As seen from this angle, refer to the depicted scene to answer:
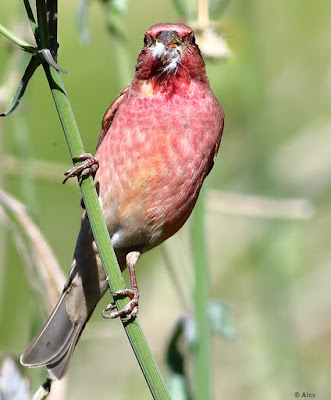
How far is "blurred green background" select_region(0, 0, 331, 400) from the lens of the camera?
13.0ft

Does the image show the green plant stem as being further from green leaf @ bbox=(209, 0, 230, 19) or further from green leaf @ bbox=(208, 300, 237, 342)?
green leaf @ bbox=(209, 0, 230, 19)

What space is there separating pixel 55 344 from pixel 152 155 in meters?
0.78

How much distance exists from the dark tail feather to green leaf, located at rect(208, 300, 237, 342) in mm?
498

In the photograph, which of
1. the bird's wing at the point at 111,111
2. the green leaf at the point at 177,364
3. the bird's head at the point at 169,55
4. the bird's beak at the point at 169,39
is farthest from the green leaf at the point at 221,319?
the bird's beak at the point at 169,39

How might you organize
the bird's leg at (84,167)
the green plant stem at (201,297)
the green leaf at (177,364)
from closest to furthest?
the bird's leg at (84,167) → the green plant stem at (201,297) → the green leaf at (177,364)

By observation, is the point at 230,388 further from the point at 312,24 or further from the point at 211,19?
the point at 312,24

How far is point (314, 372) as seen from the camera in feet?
14.8

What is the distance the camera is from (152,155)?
9.92 feet

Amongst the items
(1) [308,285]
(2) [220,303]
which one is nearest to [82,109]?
(1) [308,285]

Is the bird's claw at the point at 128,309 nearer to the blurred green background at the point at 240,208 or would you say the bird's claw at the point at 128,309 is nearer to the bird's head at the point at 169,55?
the blurred green background at the point at 240,208

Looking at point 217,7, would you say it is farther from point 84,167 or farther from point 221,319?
point 221,319

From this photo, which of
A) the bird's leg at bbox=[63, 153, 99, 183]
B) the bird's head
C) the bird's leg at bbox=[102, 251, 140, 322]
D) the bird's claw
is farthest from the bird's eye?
the bird's claw

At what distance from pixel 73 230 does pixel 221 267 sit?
3.40ft

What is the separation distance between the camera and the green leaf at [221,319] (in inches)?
131
